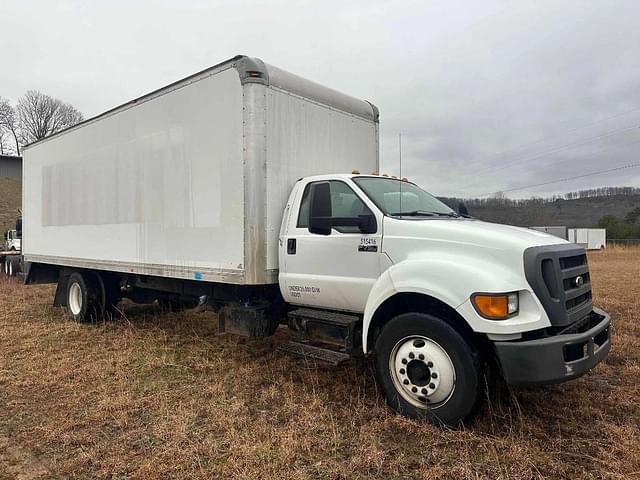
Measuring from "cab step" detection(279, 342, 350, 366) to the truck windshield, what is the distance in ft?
4.75

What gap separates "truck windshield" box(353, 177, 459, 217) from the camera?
461cm

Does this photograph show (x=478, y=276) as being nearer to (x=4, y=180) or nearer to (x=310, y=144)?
(x=310, y=144)

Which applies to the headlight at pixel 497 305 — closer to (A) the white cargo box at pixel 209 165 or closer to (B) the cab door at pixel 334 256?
(B) the cab door at pixel 334 256

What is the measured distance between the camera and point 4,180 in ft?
131

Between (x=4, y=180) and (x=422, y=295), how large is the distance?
149 ft

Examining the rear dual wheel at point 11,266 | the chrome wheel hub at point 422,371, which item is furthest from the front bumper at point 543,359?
the rear dual wheel at point 11,266

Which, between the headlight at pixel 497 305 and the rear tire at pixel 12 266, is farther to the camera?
the rear tire at pixel 12 266

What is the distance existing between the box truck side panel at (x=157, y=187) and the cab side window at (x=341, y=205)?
665mm

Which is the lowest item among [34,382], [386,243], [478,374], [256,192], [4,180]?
[34,382]

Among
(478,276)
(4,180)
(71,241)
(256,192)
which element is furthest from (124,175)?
(4,180)

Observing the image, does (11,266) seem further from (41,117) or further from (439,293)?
(41,117)

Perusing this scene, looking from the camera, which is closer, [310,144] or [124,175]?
[310,144]

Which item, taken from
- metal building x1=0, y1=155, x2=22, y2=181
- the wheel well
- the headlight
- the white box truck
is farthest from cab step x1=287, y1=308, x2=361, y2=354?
metal building x1=0, y1=155, x2=22, y2=181

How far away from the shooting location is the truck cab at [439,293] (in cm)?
352
